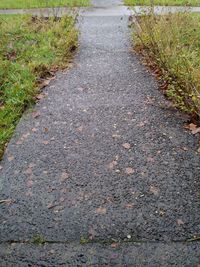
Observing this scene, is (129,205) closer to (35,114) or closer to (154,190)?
(154,190)

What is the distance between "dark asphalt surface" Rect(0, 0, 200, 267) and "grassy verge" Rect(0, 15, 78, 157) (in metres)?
0.28

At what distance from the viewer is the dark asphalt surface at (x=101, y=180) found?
9.48 ft

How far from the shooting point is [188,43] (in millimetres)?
6984

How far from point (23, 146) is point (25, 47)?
12.8 feet

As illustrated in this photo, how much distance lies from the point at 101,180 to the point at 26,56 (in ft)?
13.9

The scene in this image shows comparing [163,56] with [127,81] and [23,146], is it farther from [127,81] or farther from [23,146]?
[23,146]

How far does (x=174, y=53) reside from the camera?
17.7 ft

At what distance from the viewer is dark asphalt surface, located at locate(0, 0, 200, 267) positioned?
9.48ft

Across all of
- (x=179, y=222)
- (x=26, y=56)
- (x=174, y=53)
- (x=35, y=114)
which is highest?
(x=174, y=53)

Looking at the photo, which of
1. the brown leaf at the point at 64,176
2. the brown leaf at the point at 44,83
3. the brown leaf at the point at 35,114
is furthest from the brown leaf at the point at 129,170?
the brown leaf at the point at 44,83

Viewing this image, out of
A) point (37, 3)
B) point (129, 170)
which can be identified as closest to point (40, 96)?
point (129, 170)

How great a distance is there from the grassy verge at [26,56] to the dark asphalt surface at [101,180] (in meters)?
0.28

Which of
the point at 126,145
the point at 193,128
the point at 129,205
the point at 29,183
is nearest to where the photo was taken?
the point at 129,205

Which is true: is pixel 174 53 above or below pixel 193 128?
above
